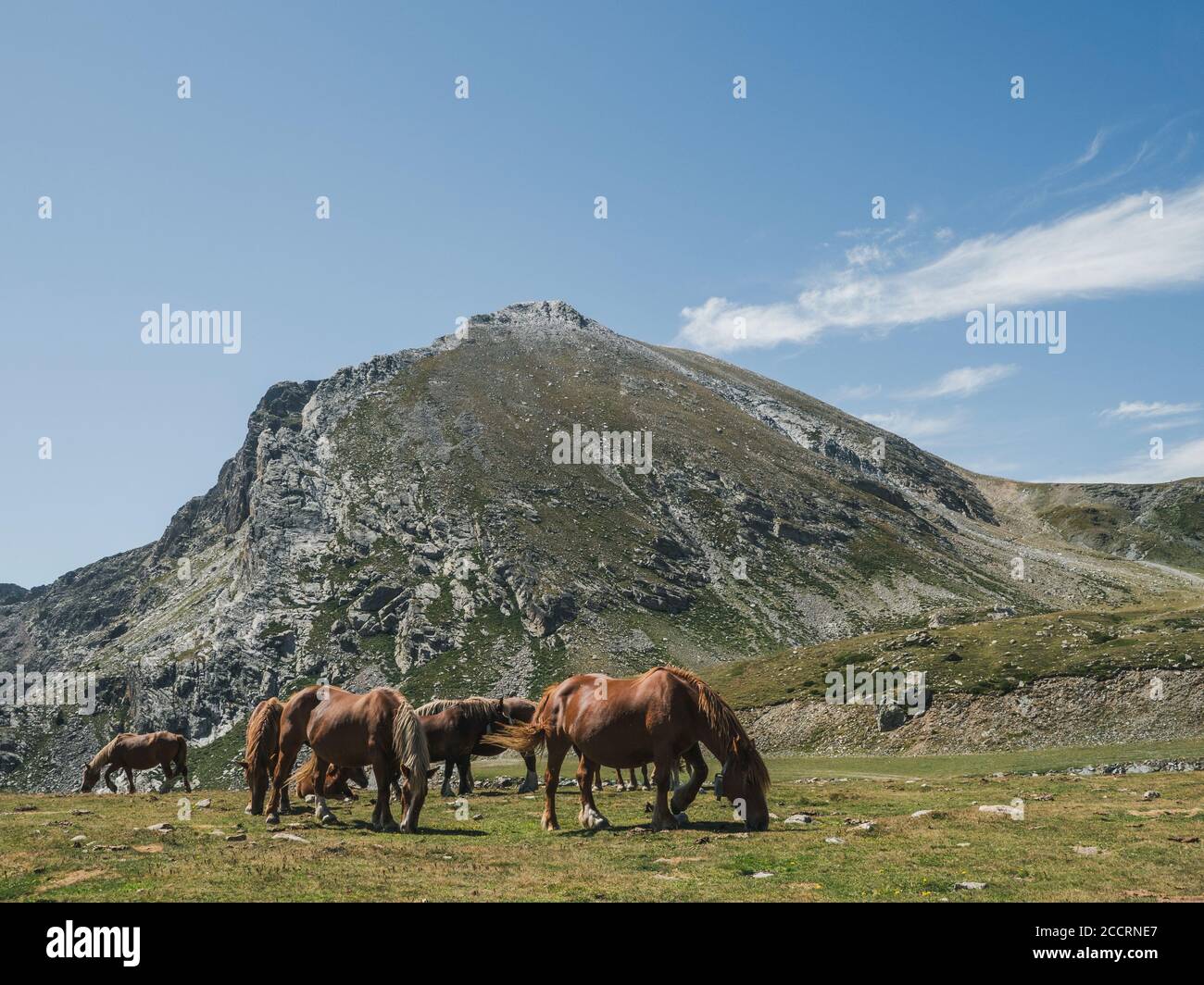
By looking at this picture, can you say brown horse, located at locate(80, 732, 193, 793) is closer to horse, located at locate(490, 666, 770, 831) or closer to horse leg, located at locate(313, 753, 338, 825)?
horse leg, located at locate(313, 753, 338, 825)

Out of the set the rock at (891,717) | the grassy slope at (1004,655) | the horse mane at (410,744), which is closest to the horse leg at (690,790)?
the horse mane at (410,744)

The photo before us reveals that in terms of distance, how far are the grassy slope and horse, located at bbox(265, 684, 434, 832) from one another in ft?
159

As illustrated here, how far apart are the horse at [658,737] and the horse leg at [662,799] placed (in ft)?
0.08

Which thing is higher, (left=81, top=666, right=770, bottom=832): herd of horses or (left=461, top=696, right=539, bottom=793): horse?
(left=81, top=666, right=770, bottom=832): herd of horses

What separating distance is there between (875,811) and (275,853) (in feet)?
55.7

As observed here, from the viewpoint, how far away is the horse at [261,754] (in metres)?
25.4

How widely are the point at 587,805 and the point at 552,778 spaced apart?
1196 millimetres

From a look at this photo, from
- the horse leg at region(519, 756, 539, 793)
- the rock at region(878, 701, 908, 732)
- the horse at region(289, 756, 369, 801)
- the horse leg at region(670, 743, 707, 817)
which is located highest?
the horse leg at region(670, 743, 707, 817)

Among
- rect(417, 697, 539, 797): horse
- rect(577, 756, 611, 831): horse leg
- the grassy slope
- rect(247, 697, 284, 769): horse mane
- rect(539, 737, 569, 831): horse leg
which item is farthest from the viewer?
the grassy slope

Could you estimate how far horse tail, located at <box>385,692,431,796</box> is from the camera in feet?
71.1

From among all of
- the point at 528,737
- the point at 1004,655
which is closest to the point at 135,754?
the point at 528,737

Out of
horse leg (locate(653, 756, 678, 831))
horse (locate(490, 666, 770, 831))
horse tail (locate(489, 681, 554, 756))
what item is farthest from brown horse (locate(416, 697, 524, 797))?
horse leg (locate(653, 756, 678, 831))
